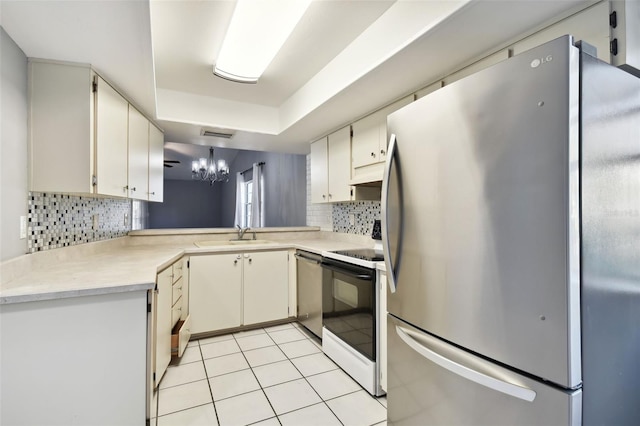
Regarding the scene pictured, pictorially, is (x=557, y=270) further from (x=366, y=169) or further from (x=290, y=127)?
(x=290, y=127)

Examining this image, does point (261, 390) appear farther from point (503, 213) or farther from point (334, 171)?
point (334, 171)

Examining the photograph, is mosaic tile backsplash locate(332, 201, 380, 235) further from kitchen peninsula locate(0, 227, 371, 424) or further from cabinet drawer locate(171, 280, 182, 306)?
kitchen peninsula locate(0, 227, 371, 424)

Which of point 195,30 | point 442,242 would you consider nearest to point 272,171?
point 195,30

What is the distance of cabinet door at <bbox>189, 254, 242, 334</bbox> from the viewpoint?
2740 mm

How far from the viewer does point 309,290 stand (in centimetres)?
287

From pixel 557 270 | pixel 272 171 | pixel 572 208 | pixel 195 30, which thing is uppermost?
pixel 195 30

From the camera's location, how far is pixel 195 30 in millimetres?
1922

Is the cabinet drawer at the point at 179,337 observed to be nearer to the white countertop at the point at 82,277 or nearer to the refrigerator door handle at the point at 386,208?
the white countertop at the point at 82,277

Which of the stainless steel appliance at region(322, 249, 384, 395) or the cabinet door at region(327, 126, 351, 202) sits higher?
the cabinet door at region(327, 126, 351, 202)

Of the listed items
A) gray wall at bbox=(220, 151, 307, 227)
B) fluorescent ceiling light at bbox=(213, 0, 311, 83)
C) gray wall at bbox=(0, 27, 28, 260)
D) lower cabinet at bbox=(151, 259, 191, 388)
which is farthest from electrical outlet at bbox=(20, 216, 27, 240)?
gray wall at bbox=(220, 151, 307, 227)

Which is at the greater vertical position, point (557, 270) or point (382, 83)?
point (382, 83)

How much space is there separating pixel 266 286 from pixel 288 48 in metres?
2.18

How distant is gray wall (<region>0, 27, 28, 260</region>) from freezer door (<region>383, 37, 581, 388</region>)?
1.91 metres

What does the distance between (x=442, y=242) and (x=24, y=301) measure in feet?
5.57
